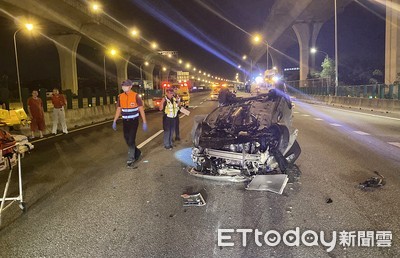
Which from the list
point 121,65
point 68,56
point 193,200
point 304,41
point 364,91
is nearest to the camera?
point 193,200

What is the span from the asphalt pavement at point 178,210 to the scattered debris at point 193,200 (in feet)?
0.35

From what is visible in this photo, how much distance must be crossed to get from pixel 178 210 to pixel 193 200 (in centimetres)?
46

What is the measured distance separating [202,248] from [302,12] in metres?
45.2

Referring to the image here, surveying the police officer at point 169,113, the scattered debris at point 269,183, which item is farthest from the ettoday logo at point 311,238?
the police officer at point 169,113

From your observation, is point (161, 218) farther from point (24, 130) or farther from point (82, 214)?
point (24, 130)

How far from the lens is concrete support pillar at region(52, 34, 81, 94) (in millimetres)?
40969

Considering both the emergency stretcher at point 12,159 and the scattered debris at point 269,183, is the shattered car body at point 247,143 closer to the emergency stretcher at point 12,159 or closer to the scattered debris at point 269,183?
the scattered debris at point 269,183

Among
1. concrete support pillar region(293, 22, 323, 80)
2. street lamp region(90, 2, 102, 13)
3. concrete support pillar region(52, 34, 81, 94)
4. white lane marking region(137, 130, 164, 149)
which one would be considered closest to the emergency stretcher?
white lane marking region(137, 130, 164, 149)

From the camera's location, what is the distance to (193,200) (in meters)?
5.85

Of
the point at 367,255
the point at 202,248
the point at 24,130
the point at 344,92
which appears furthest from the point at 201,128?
the point at 344,92

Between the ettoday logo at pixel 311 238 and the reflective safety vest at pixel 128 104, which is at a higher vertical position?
the reflective safety vest at pixel 128 104

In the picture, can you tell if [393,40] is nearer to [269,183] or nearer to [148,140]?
[148,140]

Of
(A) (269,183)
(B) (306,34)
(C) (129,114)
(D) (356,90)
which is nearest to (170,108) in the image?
(C) (129,114)

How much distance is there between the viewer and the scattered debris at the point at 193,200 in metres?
5.70
